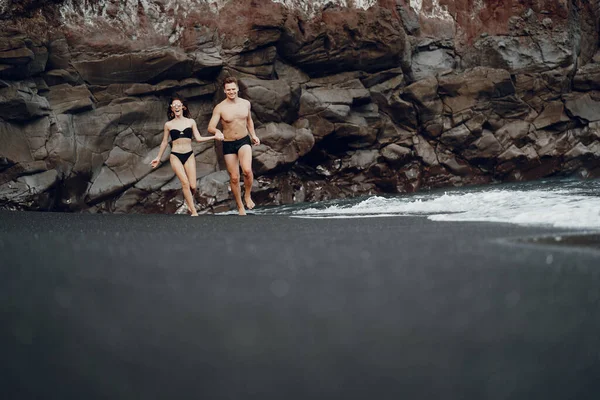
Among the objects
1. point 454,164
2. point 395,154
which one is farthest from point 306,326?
point 454,164

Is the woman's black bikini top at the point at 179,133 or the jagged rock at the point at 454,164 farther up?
the woman's black bikini top at the point at 179,133

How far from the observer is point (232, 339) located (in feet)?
5.88

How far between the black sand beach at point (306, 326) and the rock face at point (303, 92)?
34.7ft

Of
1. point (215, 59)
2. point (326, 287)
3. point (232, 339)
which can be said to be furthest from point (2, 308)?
point (215, 59)

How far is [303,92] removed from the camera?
15.1 meters

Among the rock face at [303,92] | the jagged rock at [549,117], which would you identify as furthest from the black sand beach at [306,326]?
the jagged rock at [549,117]

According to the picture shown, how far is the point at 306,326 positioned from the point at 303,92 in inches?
534

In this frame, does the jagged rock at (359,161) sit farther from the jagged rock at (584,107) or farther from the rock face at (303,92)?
the jagged rock at (584,107)

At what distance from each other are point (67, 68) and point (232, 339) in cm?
1280

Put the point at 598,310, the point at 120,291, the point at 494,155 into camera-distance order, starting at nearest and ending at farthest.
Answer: the point at 598,310, the point at 120,291, the point at 494,155

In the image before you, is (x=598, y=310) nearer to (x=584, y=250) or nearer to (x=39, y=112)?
(x=584, y=250)

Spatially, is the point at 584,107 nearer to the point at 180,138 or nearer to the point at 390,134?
the point at 390,134

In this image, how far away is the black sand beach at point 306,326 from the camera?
5.06 feet

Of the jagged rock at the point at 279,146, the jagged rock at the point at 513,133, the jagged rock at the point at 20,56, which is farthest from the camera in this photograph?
the jagged rock at the point at 513,133
